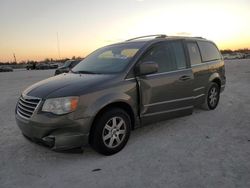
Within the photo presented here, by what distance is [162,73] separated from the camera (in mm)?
5023

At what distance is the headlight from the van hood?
8 cm

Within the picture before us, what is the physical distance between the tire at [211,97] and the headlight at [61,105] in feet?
12.7

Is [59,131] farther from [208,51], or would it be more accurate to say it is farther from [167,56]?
[208,51]

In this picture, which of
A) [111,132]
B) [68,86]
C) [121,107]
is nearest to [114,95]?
[121,107]

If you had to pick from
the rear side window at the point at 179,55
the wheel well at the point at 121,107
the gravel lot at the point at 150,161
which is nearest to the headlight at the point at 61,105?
the wheel well at the point at 121,107

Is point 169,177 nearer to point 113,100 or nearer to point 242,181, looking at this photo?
point 242,181

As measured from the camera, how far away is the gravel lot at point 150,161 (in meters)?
3.39

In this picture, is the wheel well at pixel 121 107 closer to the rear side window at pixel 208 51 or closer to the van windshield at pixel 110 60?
the van windshield at pixel 110 60

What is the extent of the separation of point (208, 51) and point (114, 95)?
3585mm

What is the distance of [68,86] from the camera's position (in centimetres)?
412

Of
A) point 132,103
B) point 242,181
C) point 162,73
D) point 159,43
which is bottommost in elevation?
point 242,181

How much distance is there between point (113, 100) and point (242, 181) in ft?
6.70

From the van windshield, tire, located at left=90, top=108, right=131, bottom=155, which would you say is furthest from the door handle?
tire, located at left=90, top=108, right=131, bottom=155

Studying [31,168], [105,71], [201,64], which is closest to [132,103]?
[105,71]
